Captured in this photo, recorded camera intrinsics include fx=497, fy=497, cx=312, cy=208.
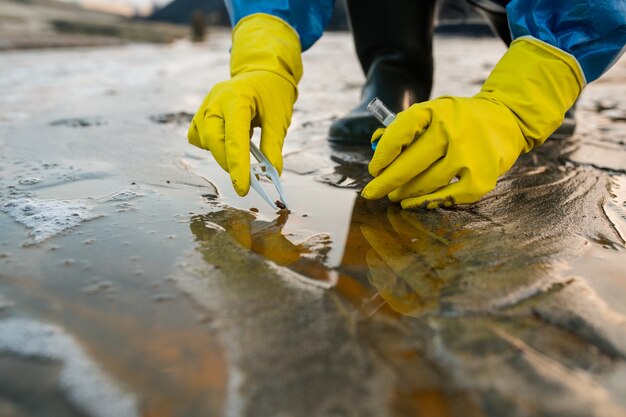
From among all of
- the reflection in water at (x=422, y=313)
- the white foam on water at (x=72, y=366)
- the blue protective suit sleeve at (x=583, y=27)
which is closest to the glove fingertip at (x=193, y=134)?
the reflection in water at (x=422, y=313)

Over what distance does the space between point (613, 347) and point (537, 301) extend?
0.12m

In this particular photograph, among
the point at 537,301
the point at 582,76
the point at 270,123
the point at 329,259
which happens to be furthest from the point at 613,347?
the point at 270,123

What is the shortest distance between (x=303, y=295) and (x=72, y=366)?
13.4 inches

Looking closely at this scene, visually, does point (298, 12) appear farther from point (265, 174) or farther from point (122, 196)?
point (122, 196)

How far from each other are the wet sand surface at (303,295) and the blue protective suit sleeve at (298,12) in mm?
465

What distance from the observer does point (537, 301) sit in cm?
77

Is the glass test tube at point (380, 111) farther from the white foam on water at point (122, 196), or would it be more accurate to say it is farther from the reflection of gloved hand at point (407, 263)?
the white foam on water at point (122, 196)

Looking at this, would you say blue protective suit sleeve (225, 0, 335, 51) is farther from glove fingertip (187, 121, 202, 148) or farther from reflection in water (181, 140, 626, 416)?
reflection in water (181, 140, 626, 416)

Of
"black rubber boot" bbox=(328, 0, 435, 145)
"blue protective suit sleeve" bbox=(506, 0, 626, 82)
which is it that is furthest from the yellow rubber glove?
"blue protective suit sleeve" bbox=(506, 0, 626, 82)

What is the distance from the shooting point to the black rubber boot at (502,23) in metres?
1.93

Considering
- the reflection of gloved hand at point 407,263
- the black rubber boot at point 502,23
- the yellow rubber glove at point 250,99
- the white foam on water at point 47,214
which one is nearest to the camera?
the reflection of gloved hand at point 407,263

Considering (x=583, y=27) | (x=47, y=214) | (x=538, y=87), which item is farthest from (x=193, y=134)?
(x=583, y=27)

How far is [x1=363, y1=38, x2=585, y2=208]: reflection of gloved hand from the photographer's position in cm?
108

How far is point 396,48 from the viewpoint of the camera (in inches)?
81.9
